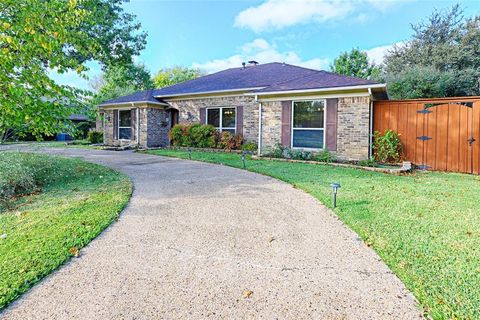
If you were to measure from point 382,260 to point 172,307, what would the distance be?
217 cm

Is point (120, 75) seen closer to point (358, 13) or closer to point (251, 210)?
point (358, 13)

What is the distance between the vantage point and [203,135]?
14078mm

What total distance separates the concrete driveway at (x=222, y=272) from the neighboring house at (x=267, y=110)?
245 inches

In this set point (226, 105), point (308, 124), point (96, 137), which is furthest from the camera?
point (96, 137)

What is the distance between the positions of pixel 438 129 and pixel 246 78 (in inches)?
369

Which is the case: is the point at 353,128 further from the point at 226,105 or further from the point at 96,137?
the point at 96,137

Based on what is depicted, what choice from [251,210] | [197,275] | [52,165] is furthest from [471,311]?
[52,165]

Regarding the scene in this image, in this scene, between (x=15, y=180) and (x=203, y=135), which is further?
(x=203, y=135)

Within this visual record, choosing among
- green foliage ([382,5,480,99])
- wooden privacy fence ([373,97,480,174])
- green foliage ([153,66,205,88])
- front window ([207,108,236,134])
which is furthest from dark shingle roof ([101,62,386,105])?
green foliage ([153,66,205,88])

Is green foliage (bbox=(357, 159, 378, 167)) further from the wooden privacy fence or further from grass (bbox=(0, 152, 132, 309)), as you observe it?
grass (bbox=(0, 152, 132, 309))

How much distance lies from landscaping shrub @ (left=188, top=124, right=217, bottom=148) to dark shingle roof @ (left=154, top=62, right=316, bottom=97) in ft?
6.54

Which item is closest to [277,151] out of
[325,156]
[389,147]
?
[325,156]

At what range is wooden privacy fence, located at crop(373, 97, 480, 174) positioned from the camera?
27.9 feet

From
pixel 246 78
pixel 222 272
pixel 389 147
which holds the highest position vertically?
pixel 246 78
